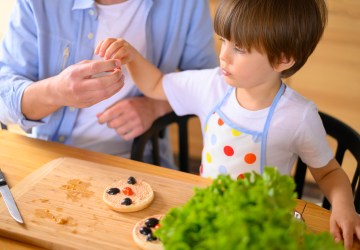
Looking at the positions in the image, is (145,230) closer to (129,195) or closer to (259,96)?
(129,195)

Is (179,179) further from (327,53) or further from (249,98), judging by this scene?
→ (327,53)

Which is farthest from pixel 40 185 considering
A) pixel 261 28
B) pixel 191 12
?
pixel 191 12

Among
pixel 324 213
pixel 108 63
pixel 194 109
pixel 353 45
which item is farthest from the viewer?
pixel 353 45

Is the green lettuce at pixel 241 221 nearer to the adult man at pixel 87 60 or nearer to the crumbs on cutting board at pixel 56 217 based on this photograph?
the crumbs on cutting board at pixel 56 217

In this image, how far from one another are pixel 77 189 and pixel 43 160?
175mm

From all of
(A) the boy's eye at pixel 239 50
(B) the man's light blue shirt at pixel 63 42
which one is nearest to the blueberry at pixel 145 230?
(A) the boy's eye at pixel 239 50

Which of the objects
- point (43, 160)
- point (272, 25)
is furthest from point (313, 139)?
point (43, 160)

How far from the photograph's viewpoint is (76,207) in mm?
854

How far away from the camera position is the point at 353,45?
6.59 feet

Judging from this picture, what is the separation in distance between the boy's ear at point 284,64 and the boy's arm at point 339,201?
247mm

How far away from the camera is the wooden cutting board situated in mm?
777

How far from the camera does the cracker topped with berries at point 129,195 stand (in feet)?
2.79

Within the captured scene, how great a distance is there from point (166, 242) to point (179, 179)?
0.43 m

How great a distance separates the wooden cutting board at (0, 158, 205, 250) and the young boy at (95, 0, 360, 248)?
20 cm
